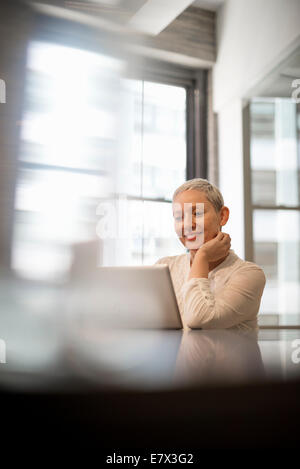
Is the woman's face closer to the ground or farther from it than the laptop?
farther from it

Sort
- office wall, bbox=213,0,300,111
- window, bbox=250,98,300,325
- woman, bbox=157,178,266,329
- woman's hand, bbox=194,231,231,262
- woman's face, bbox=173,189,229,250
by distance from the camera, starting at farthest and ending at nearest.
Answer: window, bbox=250,98,300,325 → office wall, bbox=213,0,300,111 → woman's face, bbox=173,189,229,250 → woman's hand, bbox=194,231,231,262 → woman, bbox=157,178,266,329

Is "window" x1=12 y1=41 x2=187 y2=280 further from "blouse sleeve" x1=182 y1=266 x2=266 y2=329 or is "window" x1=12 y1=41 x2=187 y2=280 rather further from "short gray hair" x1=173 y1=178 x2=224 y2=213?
"blouse sleeve" x1=182 y1=266 x2=266 y2=329

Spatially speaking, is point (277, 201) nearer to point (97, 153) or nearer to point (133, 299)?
point (97, 153)

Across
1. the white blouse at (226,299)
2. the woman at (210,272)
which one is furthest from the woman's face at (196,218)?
the white blouse at (226,299)

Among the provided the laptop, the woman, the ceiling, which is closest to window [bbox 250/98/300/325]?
the ceiling

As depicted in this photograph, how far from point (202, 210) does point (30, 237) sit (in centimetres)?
190

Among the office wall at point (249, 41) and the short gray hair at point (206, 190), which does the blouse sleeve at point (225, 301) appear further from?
the office wall at point (249, 41)

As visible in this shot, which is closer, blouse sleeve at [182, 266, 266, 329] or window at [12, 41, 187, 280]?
blouse sleeve at [182, 266, 266, 329]

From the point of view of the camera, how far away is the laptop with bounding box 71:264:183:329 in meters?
0.94

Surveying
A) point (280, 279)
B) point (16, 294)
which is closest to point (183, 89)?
point (280, 279)

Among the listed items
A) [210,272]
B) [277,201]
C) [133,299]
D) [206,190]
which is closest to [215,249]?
[210,272]

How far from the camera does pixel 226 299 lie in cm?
108

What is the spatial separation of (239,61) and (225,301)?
93.0 inches

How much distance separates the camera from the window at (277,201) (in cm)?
288
